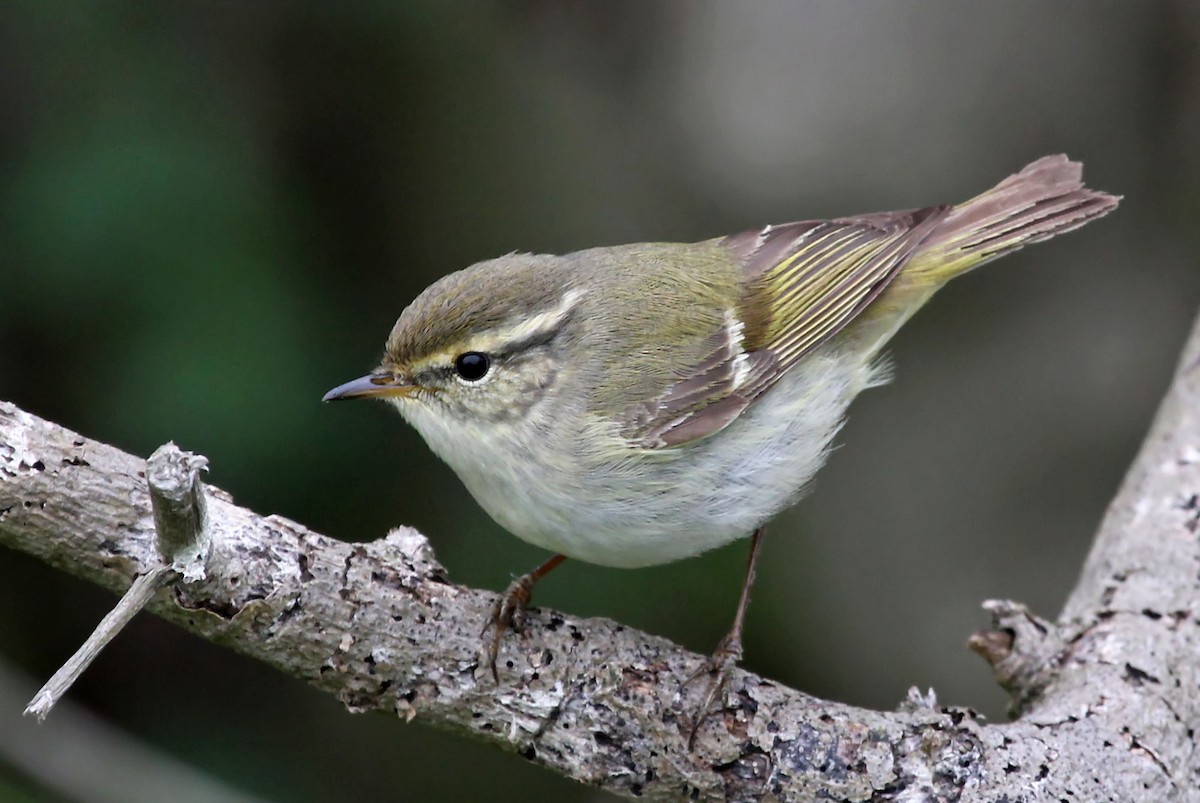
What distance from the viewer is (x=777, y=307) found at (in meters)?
3.18

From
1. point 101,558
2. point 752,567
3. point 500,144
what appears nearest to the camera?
point 101,558

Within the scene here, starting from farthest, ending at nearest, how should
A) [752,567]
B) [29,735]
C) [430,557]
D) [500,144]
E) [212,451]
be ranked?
[500,144] → [212,451] → [29,735] → [752,567] → [430,557]

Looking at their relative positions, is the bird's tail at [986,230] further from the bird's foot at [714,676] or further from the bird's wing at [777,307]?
the bird's foot at [714,676]

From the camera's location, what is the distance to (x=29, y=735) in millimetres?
3209

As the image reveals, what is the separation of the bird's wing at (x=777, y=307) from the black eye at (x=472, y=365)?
35cm

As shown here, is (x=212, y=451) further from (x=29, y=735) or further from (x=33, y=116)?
(x=33, y=116)

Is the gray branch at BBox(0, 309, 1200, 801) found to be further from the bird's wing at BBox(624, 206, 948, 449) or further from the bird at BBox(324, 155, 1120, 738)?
the bird's wing at BBox(624, 206, 948, 449)

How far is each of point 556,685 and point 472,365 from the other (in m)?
0.76

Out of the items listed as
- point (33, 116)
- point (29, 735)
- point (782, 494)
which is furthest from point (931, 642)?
point (33, 116)

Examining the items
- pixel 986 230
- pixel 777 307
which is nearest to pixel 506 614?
pixel 777 307

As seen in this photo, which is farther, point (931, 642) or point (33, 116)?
point (931, 642)

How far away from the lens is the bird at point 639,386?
8.41 feet

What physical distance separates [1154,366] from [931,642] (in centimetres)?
→ 144

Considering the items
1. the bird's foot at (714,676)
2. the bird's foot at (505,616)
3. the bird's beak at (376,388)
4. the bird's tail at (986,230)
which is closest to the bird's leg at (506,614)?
the bird's foot at (505,616)
